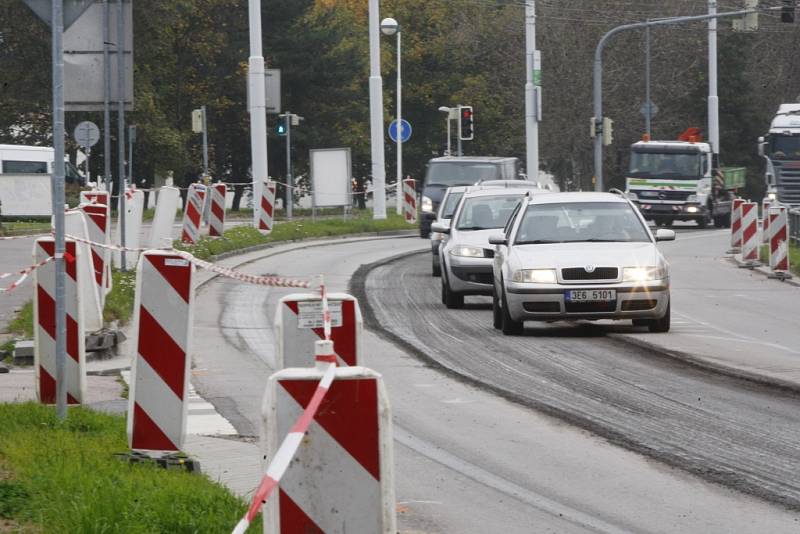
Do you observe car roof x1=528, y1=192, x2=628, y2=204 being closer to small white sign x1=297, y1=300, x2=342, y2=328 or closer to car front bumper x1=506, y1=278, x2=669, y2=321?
car front bumper x1=506, y1=278, x2=669, y2=321

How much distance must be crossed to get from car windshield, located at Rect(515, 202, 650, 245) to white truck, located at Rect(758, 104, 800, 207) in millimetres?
31397

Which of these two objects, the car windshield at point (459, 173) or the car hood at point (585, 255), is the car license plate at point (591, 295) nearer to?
the car hood at point (585, 255)

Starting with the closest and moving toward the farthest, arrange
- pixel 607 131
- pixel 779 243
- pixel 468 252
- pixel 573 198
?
pixel 573 198, pixel 468 252, pixel 779 243, pixel 607 131

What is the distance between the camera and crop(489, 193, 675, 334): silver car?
1778cm

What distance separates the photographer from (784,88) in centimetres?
8994

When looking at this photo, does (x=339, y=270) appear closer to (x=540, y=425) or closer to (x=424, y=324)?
(x=424, y=324)

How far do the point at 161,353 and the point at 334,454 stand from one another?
3.77m

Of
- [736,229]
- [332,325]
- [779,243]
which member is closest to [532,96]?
[736,229]

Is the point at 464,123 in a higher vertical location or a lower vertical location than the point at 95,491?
higher

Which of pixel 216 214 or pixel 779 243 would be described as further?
pixel 216 214

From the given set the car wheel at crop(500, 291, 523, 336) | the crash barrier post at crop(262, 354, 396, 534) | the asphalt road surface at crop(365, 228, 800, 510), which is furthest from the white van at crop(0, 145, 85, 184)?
the crash barrier post at crop(262, 354, 396, 534)

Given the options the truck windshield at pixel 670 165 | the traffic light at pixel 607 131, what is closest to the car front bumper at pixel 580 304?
the truck windshield at pixel 670 165

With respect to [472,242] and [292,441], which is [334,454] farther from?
[472,242]

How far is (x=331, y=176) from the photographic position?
47500 millimetres
